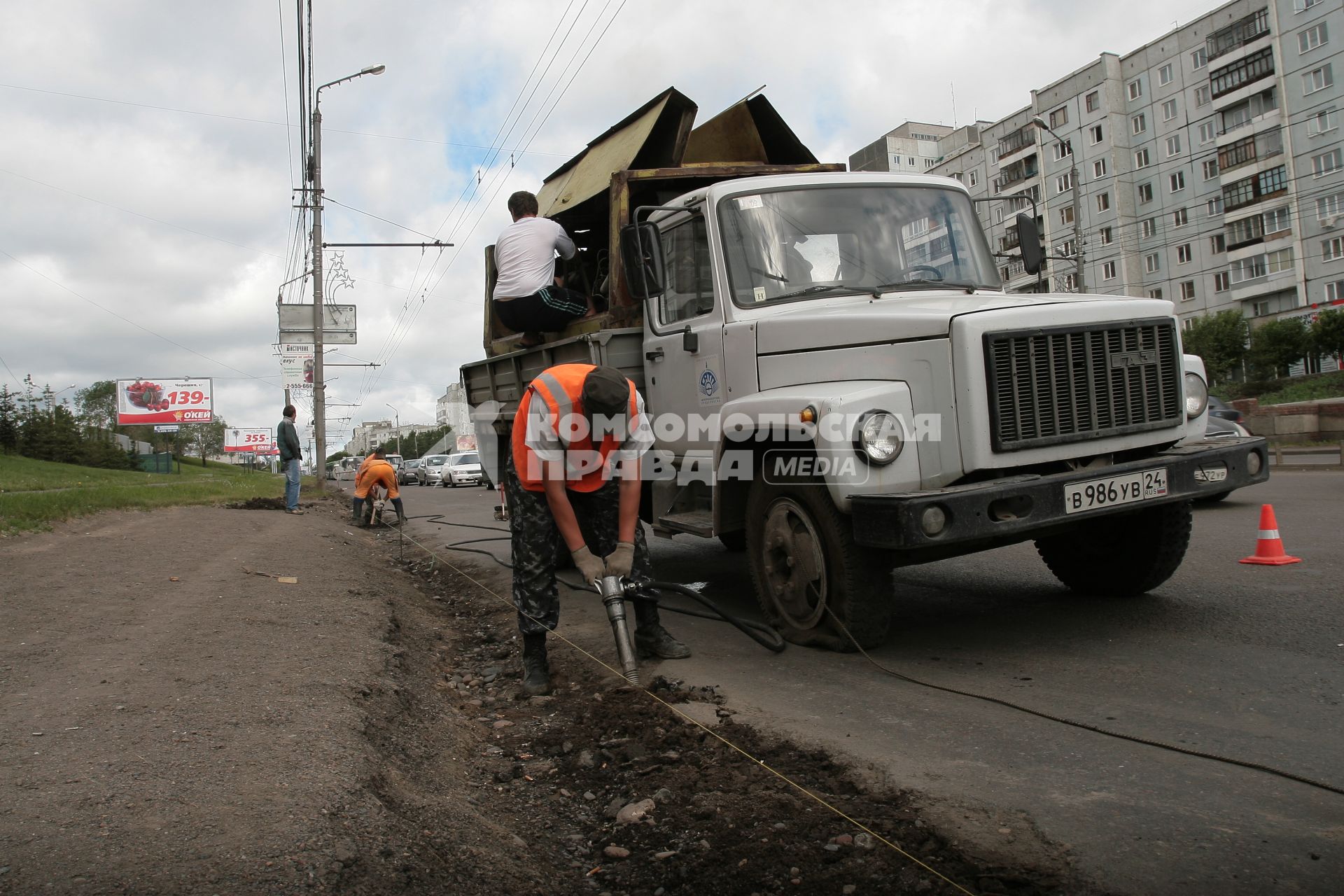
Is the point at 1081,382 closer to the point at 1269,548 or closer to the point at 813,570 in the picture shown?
the point at 813,570

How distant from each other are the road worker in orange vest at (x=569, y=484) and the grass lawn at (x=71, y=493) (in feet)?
24.5

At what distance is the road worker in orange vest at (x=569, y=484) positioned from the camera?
468 centimetres

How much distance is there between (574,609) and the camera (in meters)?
7.07

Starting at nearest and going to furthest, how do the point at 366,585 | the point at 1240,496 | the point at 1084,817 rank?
the point at 1084,817
the point at 366,585
the point at 1240,496

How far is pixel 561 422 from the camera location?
468 cm

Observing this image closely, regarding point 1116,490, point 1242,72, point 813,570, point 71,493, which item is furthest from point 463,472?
point 1242,72

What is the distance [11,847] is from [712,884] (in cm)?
183

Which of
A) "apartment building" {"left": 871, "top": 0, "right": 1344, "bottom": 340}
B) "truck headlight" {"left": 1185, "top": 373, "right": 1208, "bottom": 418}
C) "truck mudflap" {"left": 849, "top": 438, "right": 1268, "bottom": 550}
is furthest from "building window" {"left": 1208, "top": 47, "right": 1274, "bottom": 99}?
"truck mudflap" {"left": 849, "top": 438, "right": 1268, "bottom": 550}

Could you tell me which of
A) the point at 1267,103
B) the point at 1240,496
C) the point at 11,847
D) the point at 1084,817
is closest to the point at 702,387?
the point at 1084,817

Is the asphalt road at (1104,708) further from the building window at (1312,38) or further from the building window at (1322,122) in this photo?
the building window at (1312,38)

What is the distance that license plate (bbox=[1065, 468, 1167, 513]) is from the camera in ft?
15.0

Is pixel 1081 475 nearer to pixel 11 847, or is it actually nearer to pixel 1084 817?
pixel 1084 817

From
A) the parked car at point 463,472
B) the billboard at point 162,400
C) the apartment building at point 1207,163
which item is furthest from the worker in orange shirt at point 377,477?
the billboard at point 162,400

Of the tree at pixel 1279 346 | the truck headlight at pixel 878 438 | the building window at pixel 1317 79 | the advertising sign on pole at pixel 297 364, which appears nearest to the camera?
the truck headlight at pixel 878 438
